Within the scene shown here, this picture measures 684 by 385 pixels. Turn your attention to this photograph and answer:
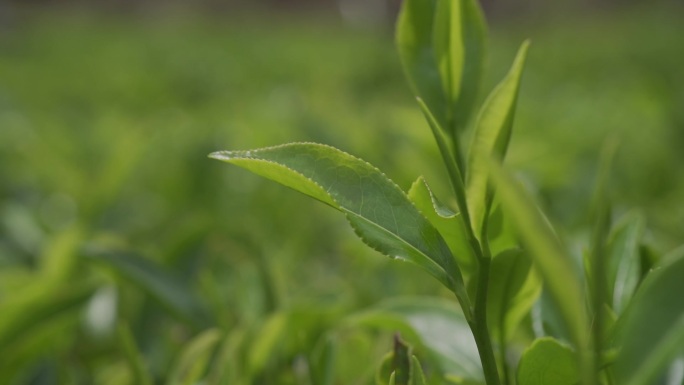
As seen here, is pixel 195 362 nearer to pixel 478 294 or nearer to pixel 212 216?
pixel 478 294

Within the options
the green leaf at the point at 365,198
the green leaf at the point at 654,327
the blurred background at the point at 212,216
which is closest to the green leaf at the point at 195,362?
the blurred background at the point at 212,216

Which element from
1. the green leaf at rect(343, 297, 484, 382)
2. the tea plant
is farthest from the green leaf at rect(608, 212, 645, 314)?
the green leaf at rect(343, 297, 484, 382)

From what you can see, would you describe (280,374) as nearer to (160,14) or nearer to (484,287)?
(484,287)

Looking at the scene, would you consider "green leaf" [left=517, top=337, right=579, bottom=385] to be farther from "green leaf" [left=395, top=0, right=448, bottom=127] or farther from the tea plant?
"green leaf" [left=395, top=0, right=448, bottom=127]

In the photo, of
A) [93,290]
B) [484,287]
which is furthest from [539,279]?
[93,290]

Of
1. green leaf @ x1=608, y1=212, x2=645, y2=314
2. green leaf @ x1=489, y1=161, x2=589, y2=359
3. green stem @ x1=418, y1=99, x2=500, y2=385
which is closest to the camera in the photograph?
green leaf @ x1=489, y1=161, x2=589, y2=359

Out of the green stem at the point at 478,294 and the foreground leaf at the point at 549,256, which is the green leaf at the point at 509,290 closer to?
the green stem at the point at 478,294
